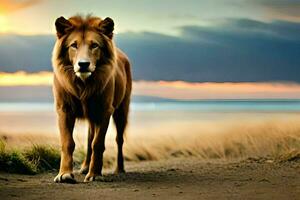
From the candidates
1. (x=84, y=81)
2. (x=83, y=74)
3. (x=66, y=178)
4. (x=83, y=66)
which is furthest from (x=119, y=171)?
(x=83, y=66)

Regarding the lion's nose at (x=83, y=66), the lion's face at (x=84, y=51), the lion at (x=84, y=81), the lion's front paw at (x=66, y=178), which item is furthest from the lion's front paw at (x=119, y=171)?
the lion's nose at (x=83, y=66)

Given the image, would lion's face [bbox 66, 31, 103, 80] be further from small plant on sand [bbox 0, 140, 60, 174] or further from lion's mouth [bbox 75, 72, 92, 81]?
small plant on sand [bbox 0, 140, 60, 174]

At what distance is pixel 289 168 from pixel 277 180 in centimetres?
119

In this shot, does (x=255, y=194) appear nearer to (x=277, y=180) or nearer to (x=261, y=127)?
(x=277, y=180)

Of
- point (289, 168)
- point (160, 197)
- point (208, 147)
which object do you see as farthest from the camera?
point (208, 147)

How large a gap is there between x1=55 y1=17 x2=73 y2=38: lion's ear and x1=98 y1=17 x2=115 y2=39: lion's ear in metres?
0.34

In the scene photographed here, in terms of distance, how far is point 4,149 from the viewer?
9586mm

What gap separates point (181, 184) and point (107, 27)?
1.94 m

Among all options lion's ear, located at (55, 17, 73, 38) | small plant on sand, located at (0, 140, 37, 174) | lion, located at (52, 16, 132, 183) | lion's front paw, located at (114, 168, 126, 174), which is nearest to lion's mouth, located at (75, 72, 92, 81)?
lion, located at (52, 16, 132, 183)

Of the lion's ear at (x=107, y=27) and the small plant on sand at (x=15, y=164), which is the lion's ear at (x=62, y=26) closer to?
the lion's ear at (x=107, y=27)

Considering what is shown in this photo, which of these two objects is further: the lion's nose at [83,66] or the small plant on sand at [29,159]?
the small plant on sand at [29,159]

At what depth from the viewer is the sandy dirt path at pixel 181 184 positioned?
713 cm

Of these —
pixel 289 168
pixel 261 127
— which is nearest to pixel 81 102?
pixel 289 168

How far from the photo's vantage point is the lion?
7.88 meters
